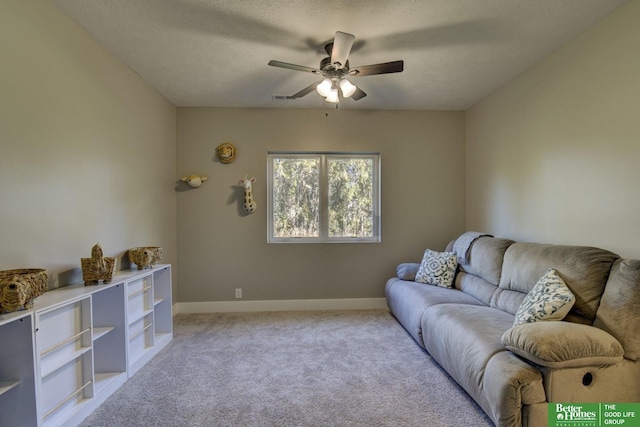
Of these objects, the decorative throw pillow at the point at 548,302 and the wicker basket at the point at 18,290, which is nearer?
the wicker basket at the point at 18,290

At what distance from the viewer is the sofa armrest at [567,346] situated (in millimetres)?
1504

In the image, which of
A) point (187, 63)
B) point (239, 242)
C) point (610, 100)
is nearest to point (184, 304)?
point (239, 242)

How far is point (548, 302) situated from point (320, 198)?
263 cm

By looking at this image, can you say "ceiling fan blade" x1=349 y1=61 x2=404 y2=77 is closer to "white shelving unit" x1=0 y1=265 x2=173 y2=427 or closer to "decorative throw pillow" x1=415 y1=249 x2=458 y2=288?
"decorative throw pillow" x1=415 y1=249 x2=458 y2=288

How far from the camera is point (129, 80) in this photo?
110 inches

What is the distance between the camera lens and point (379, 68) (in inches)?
88.4

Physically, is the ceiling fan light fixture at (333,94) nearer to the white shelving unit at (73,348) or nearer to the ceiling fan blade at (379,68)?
the ceiling fan blade at (379,68)

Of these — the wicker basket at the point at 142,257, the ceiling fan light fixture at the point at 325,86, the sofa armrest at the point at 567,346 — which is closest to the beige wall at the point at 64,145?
the wicker basket at the point at 142,257

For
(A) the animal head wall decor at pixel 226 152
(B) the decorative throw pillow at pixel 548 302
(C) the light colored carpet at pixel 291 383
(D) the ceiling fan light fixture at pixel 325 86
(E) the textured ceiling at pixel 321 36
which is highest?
(E) the textured ceiling at pixel 321 36

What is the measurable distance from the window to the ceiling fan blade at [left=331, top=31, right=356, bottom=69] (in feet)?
5.63

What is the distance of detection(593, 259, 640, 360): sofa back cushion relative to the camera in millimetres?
1630

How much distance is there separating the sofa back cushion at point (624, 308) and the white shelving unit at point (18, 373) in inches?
120

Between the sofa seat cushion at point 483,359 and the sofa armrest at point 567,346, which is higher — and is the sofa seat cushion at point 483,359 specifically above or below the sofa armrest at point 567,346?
below

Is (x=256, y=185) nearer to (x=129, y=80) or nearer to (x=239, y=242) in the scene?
(x=239, y=242)
